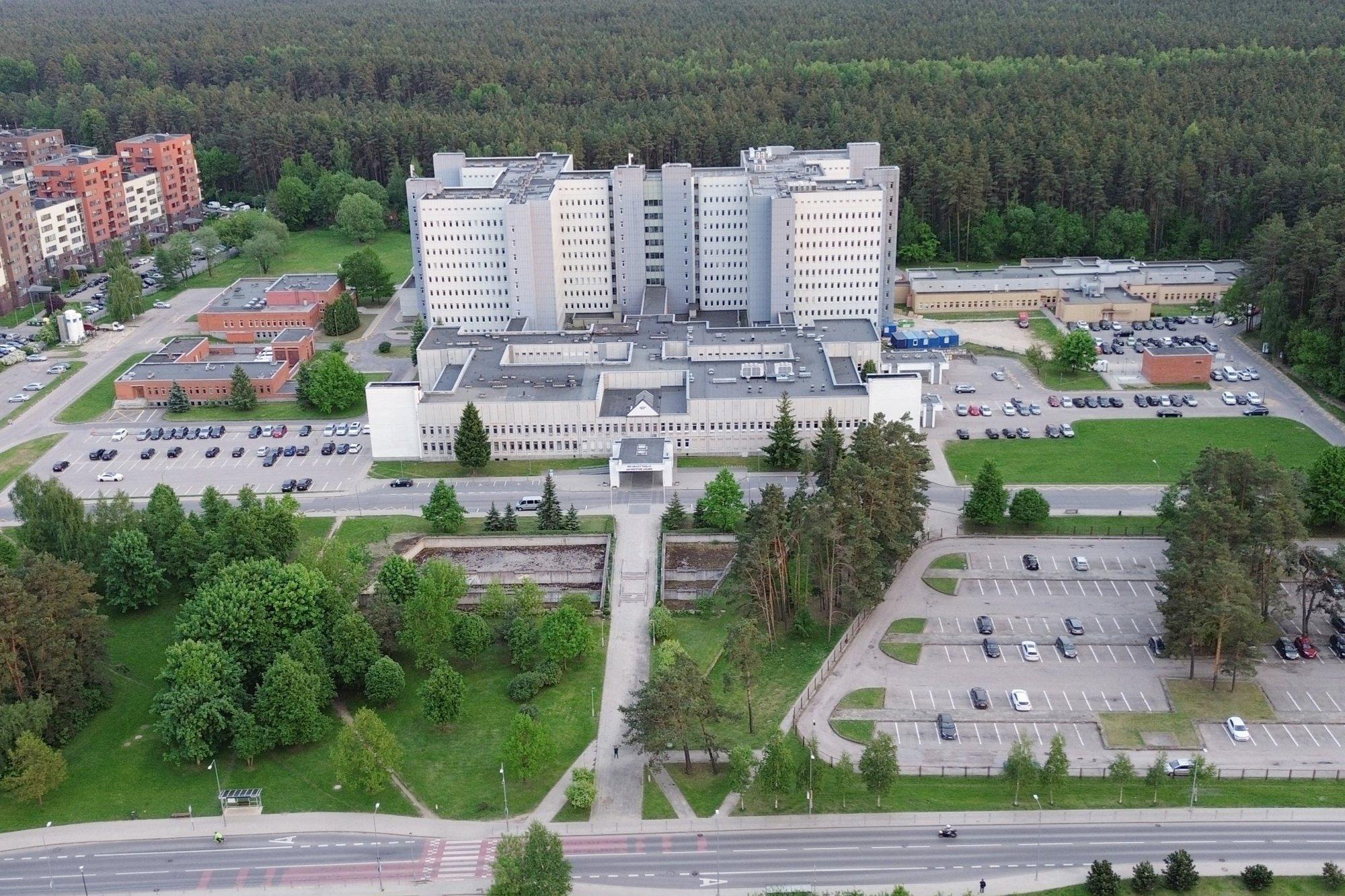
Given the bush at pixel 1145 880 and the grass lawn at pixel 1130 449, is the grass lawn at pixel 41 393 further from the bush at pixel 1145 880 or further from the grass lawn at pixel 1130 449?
the bush at pixel 1145 880

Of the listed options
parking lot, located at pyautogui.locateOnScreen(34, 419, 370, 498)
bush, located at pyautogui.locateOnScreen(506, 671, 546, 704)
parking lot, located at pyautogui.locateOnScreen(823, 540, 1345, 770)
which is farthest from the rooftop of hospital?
bush, located at pyautogui.locateOnScreen(506, 671, 546, 704)

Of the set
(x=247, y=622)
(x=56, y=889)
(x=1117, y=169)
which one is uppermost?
(x=1117, y=169)

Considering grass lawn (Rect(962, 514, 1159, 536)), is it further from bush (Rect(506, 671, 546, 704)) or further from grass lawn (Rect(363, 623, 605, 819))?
bush (Rect(506, 671, 546, 704))

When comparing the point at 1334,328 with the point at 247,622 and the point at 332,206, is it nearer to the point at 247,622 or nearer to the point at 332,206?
the point at 247,622

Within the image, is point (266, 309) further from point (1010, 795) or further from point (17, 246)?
point (1010, 795)

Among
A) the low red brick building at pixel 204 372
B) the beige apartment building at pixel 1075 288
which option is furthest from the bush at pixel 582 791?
the beige apartment building at pixel 1075 288

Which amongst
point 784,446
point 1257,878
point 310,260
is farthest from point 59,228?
point 1257,878

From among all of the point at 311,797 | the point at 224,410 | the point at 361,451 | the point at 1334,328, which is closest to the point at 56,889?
the point at 311,797
